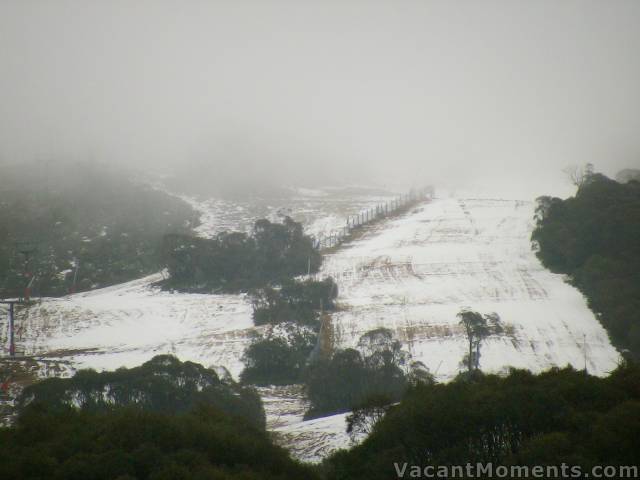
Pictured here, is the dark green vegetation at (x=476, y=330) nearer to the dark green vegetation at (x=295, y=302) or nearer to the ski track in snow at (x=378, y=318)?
the ski track in snow at (x=378, y=318)

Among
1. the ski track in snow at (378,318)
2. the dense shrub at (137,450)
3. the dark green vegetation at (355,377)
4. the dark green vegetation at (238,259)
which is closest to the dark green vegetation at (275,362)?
the ski track in snow at (378,318)

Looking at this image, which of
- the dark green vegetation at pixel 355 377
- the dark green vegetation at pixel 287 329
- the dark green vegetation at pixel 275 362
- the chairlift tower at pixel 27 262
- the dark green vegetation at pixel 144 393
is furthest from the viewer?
the chairlift tower at pixel 27 262

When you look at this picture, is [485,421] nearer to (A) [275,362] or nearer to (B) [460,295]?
(A) [275,362]

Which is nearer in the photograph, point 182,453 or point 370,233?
point 182,453

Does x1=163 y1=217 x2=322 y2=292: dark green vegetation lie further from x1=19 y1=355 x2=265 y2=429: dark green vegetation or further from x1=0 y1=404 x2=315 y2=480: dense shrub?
x1=0 y1=404 x2=315 y2=480: dense shrub

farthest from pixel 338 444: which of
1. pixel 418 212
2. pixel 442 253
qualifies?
pixel 418 212

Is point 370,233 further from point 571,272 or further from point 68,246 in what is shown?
point 68,246

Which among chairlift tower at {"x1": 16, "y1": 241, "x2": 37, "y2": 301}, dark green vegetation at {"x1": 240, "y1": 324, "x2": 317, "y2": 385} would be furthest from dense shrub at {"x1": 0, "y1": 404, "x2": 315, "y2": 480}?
chairlift tower at {"x1": 16, "y1": 241, "x2": 37, "y2": 301}
